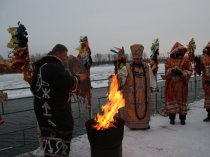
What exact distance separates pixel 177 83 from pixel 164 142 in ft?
6.16

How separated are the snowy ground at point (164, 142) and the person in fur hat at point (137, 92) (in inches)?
10.0

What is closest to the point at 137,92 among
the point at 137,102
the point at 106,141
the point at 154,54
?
the point at 137,102

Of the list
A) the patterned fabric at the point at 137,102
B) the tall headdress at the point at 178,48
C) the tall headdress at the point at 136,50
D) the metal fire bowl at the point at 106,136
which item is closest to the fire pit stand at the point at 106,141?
the metal fire bowl at the point at 106,136

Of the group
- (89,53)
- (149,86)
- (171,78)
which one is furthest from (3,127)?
(171,78)

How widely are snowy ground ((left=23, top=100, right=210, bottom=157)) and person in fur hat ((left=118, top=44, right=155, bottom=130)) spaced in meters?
0.25

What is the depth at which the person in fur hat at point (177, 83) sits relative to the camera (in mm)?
7078

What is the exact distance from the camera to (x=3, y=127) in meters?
8.49

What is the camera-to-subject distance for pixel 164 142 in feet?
19.0

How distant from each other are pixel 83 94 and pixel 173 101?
8.29ft

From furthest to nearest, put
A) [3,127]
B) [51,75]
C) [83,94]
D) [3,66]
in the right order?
[3,127] → [83,94] → [3,66] → [51,75]

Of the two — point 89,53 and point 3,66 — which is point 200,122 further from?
point 3,66

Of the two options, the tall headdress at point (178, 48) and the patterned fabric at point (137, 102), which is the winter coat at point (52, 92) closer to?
the patterned fabric at point (137, 102)

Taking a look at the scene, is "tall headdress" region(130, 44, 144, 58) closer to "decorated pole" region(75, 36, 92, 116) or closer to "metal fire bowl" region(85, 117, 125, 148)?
"decorated pole" region(75, 36, 92, 116)

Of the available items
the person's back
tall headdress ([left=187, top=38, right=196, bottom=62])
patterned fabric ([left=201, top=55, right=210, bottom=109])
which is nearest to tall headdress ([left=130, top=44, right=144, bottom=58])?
patterned fabric ([left=201, top=55, right=210, bottom=109])
